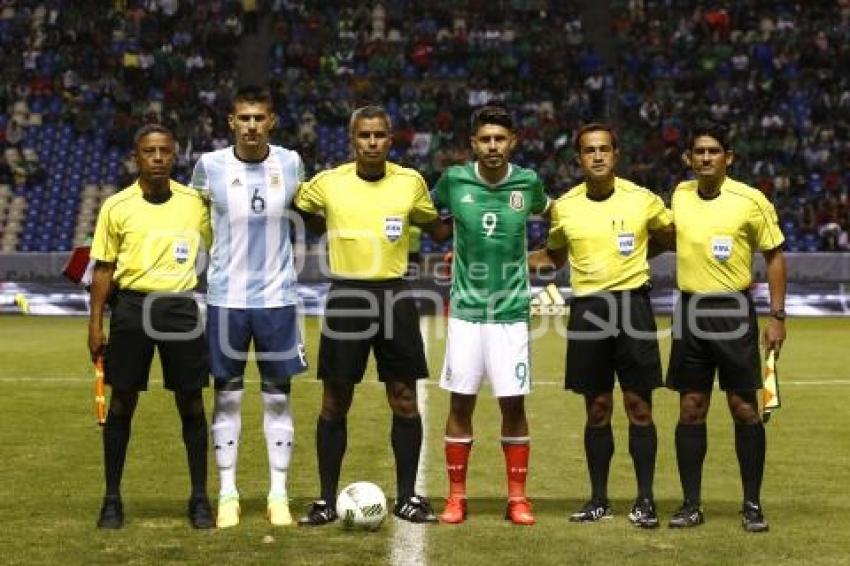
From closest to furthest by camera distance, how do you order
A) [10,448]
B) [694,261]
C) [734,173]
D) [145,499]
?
[694,261] < [145,499] < [10,448] < [734,173]

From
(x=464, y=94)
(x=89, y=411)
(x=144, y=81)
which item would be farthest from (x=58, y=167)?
(x=89, y=411)

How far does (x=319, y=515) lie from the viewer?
7.26 meters

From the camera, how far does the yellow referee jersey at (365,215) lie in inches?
285

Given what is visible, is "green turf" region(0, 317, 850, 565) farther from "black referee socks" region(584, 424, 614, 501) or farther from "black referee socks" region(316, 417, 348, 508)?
"black referee socks" region(316, 417, 348, 508)

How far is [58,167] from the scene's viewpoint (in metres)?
29.4

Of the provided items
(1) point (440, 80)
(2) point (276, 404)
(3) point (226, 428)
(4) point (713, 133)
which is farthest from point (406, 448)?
(1) point (440, 80)

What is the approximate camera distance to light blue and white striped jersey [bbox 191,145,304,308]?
723 centimetres

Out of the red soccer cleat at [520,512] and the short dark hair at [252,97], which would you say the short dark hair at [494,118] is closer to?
the short dark hair at [252,97]

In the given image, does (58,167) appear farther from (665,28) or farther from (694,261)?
(694,261)

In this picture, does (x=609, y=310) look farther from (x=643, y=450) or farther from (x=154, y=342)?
(x=154, y=342)

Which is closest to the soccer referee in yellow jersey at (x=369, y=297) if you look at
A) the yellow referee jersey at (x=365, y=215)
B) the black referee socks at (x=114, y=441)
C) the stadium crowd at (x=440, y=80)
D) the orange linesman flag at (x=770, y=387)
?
the yellow referee jersey at (x=365, y=215)

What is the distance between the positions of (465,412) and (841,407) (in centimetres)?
581

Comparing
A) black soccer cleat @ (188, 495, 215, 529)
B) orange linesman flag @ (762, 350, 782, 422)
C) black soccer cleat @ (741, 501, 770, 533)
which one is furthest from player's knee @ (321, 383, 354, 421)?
orange linesman flag @ (762, 350, 782, 422)

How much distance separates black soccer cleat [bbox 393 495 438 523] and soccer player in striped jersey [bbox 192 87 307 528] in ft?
1.91
